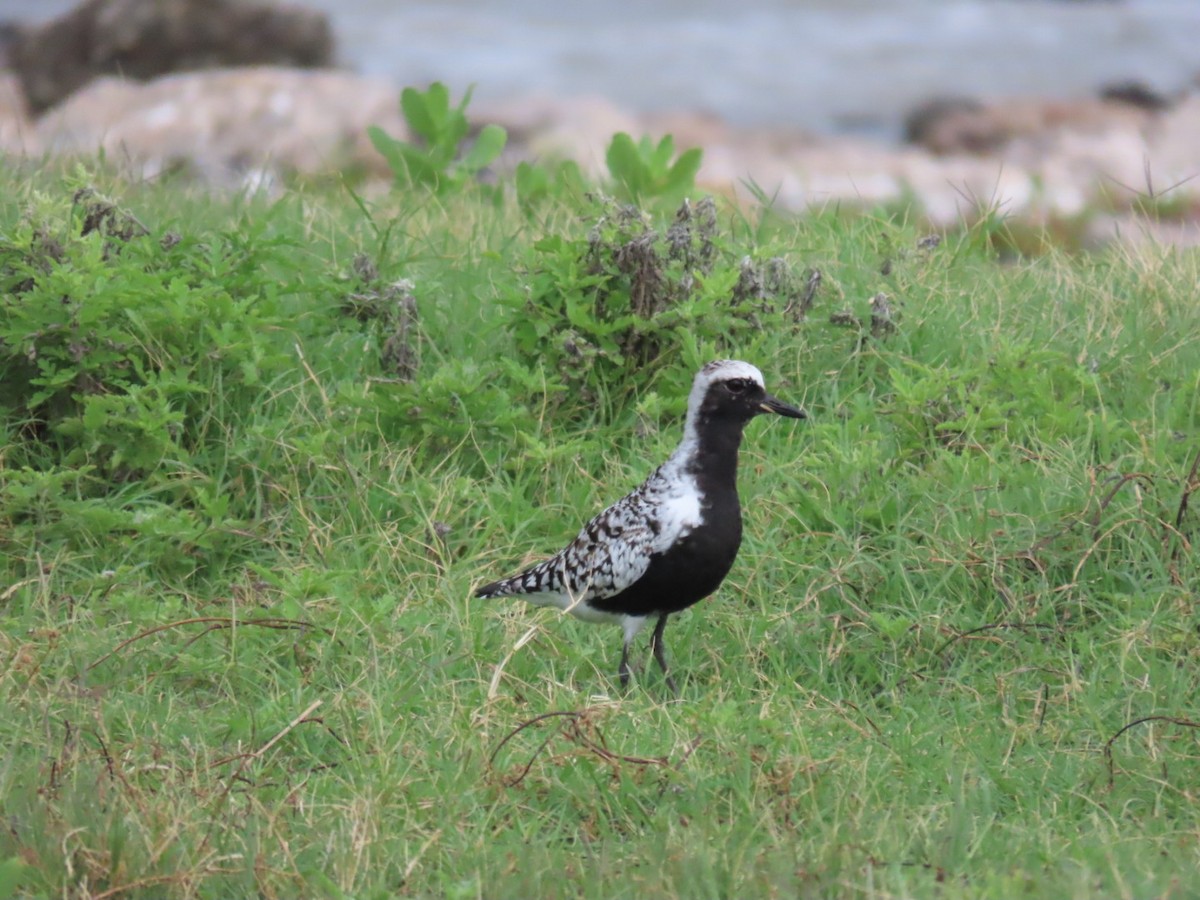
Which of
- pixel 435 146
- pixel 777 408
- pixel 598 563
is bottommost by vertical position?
pixel 598 563

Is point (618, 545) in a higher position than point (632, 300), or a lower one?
lower

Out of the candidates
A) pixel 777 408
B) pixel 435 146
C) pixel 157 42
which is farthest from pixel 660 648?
pixel 157 42

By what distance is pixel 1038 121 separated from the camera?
12.9 m

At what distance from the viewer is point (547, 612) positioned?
231 inches

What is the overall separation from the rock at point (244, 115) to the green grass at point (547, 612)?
4.25 m

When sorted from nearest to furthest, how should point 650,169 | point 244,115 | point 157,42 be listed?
point 650,169 → point 244,115 → point 157,42

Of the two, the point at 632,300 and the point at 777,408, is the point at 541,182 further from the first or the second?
the point at 777,408

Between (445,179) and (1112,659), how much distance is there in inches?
196

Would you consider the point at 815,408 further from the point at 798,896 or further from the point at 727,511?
the point at 798,896

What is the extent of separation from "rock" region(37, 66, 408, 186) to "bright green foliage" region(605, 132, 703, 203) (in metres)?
3.78

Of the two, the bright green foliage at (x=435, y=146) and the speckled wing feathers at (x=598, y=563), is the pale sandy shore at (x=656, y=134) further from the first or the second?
the speckled wing feathers at (x=598, y=563)

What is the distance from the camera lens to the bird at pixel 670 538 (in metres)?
5.26

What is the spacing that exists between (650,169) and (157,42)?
277 inches

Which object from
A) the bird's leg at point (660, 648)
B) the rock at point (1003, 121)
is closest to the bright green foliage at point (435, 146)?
the bird's leg at point (660, 648)
